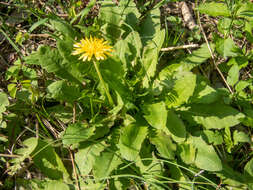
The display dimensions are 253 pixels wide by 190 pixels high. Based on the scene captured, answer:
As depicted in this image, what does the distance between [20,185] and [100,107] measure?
1.00 m

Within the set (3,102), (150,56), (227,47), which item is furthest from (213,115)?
(3,102)

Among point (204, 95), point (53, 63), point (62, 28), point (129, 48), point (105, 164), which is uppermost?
point (62, 28)

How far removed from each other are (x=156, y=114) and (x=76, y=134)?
706mm

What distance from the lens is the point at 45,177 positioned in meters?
2.46

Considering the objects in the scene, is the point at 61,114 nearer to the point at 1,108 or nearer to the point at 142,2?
the point at 1,108

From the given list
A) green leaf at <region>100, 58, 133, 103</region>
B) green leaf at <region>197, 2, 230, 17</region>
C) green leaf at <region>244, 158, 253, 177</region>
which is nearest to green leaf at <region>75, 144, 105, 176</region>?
green leaf at <region>100, 58, 133, 103</region>

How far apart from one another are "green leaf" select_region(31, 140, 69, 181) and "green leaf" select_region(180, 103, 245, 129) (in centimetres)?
125

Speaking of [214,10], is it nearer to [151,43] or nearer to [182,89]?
[151,43]

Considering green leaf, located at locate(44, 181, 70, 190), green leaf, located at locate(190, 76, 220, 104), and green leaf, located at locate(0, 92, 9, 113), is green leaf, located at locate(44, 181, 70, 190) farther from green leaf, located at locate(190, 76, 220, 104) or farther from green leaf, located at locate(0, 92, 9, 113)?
green leaf, located at locate(190, 76, 220, 104)

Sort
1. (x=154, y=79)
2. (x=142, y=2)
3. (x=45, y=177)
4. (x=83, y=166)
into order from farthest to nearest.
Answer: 1. (x=142, y=2)
2. (x=154, y=79)
3. (x=45, y=177)
4. (x=83, y=166)

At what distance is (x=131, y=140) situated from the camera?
7.38 ft

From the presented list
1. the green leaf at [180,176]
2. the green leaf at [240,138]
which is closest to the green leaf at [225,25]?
A: the green leaf at [240,138]

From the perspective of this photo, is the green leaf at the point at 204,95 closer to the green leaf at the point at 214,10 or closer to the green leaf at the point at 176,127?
the green leaf at the point at 176,127

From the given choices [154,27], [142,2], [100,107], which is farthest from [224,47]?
[100,107]
